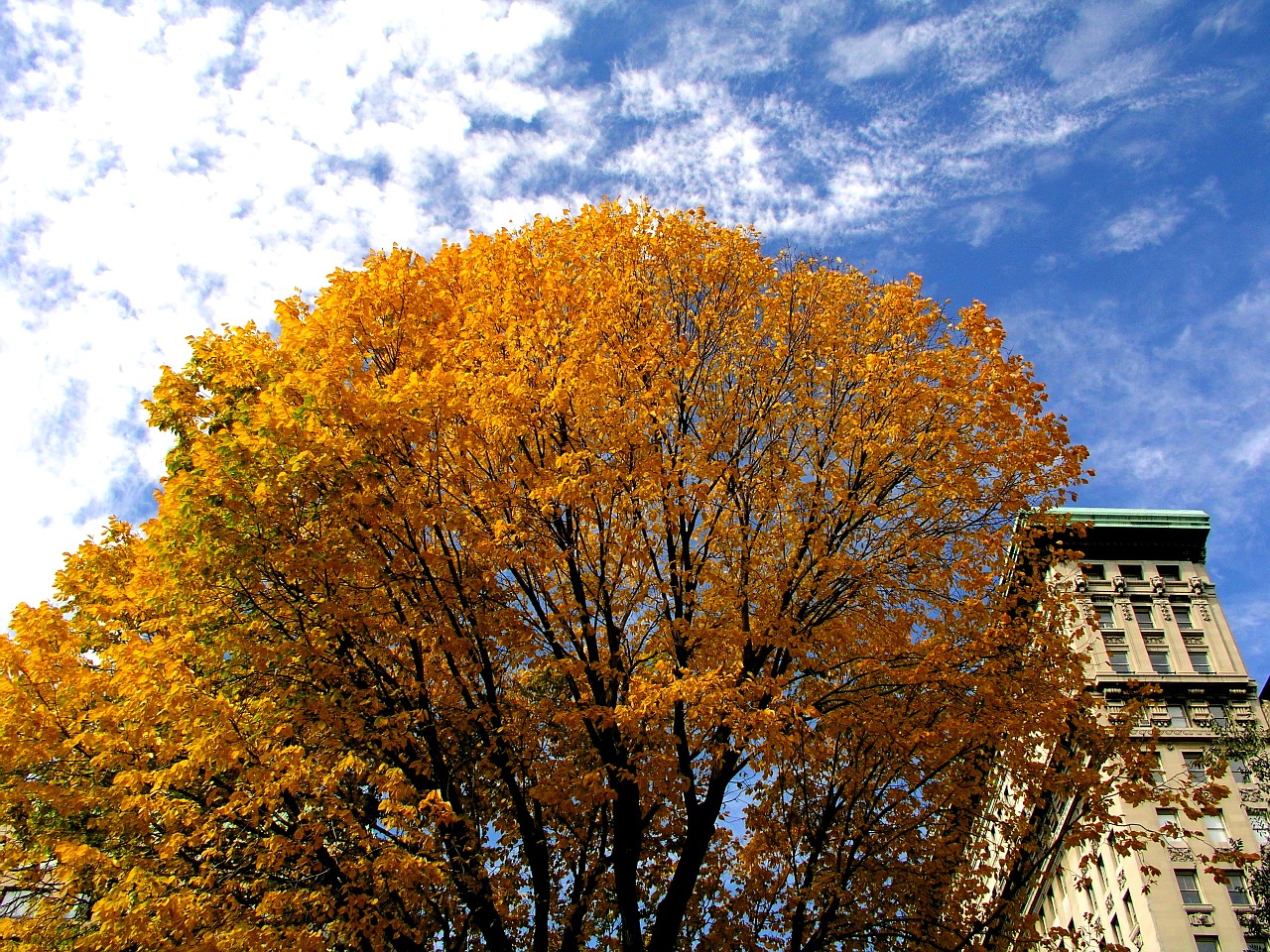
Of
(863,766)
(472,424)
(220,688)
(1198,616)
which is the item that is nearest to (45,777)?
(220,688)

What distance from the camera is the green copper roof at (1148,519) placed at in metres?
44.5

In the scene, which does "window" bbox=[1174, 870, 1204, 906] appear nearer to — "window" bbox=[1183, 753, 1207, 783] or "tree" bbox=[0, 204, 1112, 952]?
"window" bbox=[1183, 753, 1207, 783]

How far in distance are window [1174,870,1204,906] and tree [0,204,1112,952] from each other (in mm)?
28652

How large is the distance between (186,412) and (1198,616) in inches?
1885

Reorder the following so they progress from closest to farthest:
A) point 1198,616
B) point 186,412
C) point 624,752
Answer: point 186,412 → point 624,752 → point 1198,616

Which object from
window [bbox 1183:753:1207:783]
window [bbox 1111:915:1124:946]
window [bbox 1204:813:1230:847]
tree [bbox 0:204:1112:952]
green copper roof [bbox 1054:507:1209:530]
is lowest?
tree [bbox 0:204:1112:952]

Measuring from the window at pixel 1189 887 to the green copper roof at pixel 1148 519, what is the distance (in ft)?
56.1

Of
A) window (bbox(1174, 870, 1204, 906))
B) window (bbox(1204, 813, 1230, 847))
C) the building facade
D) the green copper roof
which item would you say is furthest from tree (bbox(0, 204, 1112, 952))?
the green copper roof

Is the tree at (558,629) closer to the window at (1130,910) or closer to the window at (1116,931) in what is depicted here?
the window at (1130,910)

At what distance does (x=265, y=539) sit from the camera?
1016 cm

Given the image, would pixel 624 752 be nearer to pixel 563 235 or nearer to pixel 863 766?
pixel 863 766

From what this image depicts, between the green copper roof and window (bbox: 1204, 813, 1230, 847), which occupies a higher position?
the green copper roof

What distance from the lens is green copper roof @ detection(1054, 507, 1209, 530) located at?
44500mm

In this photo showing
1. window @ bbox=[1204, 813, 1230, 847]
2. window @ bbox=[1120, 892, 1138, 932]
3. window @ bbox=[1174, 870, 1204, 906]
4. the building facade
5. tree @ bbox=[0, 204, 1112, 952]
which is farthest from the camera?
window @ bbox=[1204, 813, 1230, 847]
